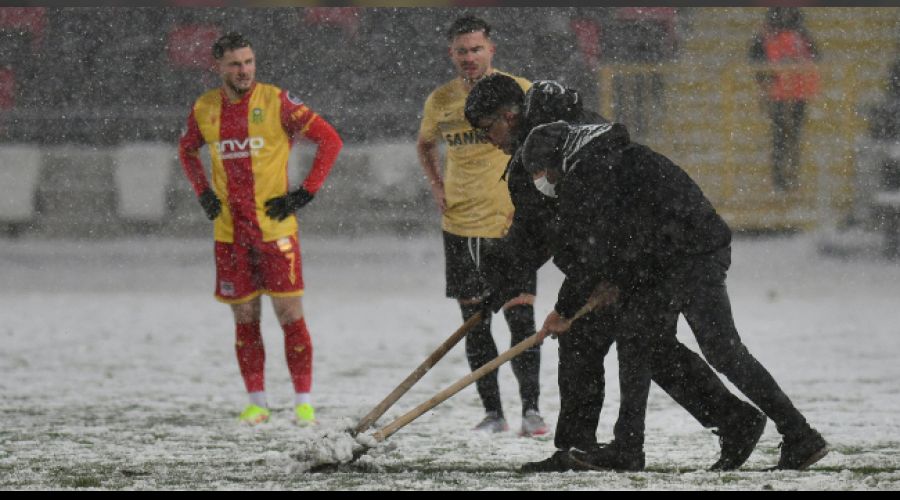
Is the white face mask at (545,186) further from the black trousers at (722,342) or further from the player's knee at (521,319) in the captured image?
the player's knee at (521,319)

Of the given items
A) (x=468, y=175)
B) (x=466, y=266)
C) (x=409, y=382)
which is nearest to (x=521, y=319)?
(x=466, y=266)

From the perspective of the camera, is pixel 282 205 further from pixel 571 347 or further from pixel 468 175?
pixel 571 347

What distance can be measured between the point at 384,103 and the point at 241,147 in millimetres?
11465

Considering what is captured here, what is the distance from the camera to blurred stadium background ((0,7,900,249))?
1780 centimetres

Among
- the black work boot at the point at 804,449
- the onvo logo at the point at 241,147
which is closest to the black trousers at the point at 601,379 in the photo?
the black work boot at the point at 804,449

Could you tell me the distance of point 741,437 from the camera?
18.5ft

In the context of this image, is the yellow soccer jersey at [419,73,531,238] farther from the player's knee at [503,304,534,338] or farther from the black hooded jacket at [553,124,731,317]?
the black hooded jacket at [553,124,731,317]

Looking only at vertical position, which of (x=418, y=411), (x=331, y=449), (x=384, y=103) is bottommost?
(x=331, y=449)

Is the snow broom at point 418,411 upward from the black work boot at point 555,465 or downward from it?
upward

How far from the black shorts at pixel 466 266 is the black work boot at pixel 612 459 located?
4.17 feet

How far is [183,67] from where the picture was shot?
18828 mm

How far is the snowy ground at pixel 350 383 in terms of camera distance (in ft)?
18.2

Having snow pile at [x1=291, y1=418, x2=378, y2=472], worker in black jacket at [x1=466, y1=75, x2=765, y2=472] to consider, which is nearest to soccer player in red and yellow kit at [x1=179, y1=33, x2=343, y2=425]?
snow pile at [x1=291, y1=418, x2=378, y2=472]

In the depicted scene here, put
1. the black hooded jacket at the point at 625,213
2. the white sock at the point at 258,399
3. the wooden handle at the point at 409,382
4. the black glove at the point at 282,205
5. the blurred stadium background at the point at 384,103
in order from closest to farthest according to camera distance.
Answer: the black hooded jacket at the point at 625,213, the wooden handle at the point at 409,382, the black glove at the point at 282,205, the white sock at the point at 258,399, the blurred stadium background at the point at 384,103
